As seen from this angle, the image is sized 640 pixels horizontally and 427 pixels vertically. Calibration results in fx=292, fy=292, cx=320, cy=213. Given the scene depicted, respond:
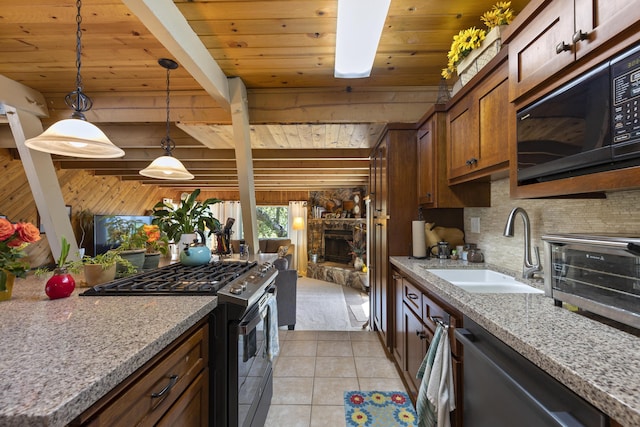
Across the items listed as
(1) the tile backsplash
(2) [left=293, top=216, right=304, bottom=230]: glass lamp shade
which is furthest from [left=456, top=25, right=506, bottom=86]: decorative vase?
(2) [left=293, top=216, right=304, bottom=230]: glass lamp shade

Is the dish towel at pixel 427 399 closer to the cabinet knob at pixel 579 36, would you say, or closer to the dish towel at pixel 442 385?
the dish towel at pixel 442 385

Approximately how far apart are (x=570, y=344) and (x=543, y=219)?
1.04 metres

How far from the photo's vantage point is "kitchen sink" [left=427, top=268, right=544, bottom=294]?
1560 millimetres

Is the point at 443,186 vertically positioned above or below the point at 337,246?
above

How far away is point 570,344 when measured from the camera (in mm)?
747

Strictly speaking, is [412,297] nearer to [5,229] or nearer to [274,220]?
[5,229]

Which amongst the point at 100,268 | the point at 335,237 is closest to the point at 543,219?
the point at 100,268

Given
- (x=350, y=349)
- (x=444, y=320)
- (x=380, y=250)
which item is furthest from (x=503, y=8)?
(x=350, y=349)

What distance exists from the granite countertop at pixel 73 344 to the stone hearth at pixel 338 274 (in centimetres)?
471

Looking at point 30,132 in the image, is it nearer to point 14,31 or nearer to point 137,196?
point 14,31

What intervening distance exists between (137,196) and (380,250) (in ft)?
19.6

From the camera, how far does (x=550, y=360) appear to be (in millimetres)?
685

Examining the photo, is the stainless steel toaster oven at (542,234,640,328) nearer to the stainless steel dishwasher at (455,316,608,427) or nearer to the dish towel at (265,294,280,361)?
the stainless steel dishwasher at (455,316,608,427)

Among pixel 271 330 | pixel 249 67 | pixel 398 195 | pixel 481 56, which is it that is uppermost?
pixel 249 67
